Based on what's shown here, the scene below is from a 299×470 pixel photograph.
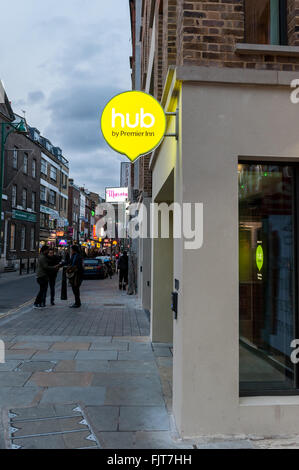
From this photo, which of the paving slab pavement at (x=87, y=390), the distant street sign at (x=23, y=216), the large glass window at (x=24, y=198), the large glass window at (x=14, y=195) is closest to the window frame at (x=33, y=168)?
the large glass window at (x=24, y=198)

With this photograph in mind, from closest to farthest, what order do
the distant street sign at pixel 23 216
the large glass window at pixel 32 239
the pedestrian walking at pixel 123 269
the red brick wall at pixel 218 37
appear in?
the red brick wall at pixel 218 37 → the pedestrian walking at pixel 123 269 → the distant street sign at pixel 23 216 → the large glass window at pixel 32 239

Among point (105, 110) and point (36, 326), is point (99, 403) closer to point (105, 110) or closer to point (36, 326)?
point (105, 110)

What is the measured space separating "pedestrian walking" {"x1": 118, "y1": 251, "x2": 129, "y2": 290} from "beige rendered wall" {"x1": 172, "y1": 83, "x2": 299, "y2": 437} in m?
14.4

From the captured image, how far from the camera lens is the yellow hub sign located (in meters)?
4.55

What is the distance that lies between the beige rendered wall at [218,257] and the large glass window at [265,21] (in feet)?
3.14

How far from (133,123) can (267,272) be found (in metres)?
2.36

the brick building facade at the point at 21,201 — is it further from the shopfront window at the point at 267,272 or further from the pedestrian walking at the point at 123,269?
the shopfront window at the point at 267,272

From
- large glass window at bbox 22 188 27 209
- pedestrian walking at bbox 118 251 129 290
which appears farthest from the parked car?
large glass window at bbox 22 188 27 209

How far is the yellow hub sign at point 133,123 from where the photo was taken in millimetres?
4551

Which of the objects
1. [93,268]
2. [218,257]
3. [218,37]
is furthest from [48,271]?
[93,268]

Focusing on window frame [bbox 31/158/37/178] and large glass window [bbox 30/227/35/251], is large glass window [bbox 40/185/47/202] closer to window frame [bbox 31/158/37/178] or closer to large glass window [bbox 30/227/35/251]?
window frame [bbox 31/158/37/178]

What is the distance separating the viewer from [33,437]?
3.75m

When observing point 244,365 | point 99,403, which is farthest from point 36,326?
point 244,365
